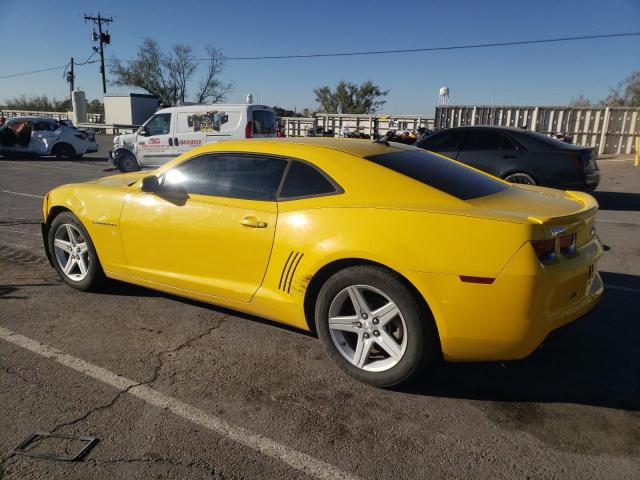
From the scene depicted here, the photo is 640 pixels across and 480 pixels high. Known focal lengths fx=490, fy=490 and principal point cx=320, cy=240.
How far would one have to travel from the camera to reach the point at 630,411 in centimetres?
268

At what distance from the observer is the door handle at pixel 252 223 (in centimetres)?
322

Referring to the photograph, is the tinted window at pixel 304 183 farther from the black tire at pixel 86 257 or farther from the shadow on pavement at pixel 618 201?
the shadow on pavement at pixel 618 201

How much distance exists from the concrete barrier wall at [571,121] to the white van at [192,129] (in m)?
10.3

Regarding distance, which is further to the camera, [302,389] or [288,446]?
[302,389]

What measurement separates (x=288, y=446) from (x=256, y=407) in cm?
39

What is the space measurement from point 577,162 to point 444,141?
2.29m

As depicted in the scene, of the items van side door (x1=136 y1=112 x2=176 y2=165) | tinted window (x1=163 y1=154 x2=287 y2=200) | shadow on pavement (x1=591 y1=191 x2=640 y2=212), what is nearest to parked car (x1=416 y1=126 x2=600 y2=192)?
shadow on pavement (x1=591 y1=191 x2=640 y2=212)

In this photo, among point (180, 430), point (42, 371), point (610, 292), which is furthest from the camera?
point (610, 292)

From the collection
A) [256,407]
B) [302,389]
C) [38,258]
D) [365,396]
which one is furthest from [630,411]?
[38,258]

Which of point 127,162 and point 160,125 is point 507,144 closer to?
point 160,125

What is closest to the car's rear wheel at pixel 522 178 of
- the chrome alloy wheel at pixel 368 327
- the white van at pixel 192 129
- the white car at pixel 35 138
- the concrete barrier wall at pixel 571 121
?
the chrome alloy wheel at pixel 368 327

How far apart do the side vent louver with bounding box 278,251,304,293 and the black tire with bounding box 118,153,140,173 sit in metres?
12.7

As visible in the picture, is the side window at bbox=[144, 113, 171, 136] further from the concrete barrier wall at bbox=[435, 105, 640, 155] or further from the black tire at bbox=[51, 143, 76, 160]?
the concrete barrier wall at bbox=[435, 105, 640, 155]

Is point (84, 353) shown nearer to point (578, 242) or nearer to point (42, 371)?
point (42, 371)
